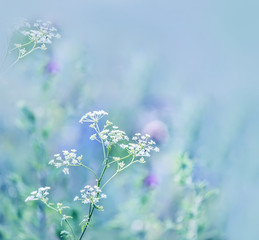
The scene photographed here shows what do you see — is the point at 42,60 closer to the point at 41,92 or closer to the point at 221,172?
the point at 41,92

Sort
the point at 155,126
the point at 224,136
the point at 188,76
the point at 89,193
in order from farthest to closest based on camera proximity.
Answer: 1. the point at 188,76
2. the point at 224,136
3. the point at 155,126
4. the point at 89,193

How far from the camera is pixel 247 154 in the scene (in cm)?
123

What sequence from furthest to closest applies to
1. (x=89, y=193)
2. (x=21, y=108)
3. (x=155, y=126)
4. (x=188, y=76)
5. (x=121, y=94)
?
(x=188, y=76) < (x=121, y=94) < (x=155, y=126) < (x=21, y=108) < (x=89, y=193)

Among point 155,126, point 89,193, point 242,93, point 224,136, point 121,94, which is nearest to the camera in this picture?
point 89,193

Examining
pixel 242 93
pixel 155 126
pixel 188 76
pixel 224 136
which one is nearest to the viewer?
pixel 155 126

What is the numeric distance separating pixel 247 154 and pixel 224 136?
103mm

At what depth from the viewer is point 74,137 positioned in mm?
1275

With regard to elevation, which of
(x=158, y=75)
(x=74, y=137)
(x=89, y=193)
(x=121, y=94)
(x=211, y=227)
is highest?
(x=158, y=75)

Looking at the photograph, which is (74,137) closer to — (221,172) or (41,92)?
(41,92)

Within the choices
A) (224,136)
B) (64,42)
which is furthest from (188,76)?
(64,42)

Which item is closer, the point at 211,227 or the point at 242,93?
the point at 211,227

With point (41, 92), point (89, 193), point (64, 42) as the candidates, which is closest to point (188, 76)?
point (64, 42)

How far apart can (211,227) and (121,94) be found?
616 millimetres

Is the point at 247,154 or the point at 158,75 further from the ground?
the point at 158,75
